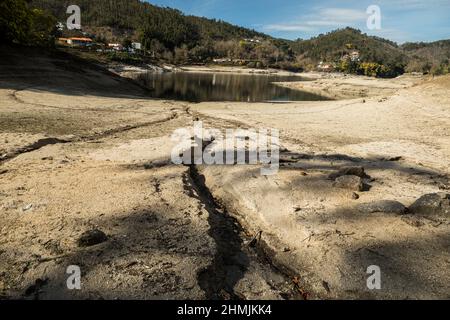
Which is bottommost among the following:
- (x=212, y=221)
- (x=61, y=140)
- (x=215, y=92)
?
(x=212, y=221)

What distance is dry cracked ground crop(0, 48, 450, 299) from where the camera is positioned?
5410 mm

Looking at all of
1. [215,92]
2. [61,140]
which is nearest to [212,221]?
[61,140]

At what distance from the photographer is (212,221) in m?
7.58

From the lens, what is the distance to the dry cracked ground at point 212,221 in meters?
5.41

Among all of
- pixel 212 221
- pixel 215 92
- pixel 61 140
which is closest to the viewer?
pixel 212 221

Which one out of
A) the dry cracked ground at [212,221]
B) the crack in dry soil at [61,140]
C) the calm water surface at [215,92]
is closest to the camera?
the dry cracked ground at [212,221]

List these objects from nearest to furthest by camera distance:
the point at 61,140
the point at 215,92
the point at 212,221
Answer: the point at 212,221
the point at 61,140
the point at 215,92

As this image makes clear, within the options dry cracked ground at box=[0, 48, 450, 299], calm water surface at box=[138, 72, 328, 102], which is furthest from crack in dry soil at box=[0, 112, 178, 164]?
calm water surface at box=[138, 72, 328, 102]

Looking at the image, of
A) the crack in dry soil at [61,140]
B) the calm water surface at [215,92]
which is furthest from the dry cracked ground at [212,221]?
the calm water surface at [215,92]

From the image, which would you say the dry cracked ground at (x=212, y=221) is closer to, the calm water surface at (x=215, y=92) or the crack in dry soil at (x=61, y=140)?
the crack in dry soil at (x=61, y=140)

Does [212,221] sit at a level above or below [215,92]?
below

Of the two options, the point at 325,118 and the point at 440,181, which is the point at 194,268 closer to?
the point at 440,181

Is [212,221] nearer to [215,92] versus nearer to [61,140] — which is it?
[61,140]

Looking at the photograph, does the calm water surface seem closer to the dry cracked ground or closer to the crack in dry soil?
the crack in dry soil
